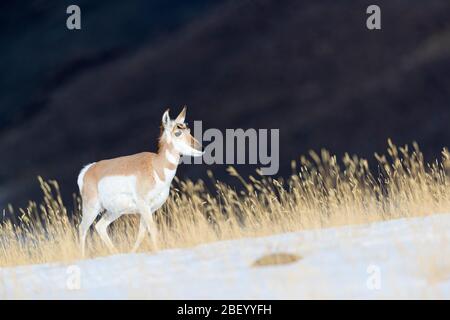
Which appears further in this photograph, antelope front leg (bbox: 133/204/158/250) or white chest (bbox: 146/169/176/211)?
white chest (bbox: 146/169/176/211)

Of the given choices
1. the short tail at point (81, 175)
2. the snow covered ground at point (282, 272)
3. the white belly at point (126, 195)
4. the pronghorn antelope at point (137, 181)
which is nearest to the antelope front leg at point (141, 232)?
the pronghorn antelope at point (137, 181)

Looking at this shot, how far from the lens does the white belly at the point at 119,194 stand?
415 inches

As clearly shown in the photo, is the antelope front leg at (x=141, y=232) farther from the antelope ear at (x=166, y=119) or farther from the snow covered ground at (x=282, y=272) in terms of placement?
the snow covered ground at (x=282, y=272)

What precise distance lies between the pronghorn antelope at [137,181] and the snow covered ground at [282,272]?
2.07 m

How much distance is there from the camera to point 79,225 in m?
11.1

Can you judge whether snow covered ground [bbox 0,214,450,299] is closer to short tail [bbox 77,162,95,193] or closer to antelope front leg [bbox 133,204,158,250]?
antelope front leg [bbox 133,204,158,250]

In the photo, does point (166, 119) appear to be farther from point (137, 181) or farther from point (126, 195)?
point (126, 195)

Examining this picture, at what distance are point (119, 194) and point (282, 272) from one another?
4666 millimetres

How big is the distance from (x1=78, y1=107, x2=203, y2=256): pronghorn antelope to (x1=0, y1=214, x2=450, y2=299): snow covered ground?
2.07 meters

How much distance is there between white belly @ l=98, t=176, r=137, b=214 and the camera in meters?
10.5

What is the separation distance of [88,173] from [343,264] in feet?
18.5

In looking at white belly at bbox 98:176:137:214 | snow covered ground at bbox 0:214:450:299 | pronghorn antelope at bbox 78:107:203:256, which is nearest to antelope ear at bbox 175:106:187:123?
pronghorn antelope at bbox 78:107:203:256

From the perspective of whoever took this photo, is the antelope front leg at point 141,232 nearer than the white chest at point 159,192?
Yes

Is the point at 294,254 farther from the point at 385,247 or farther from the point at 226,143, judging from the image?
the point at 226,143
